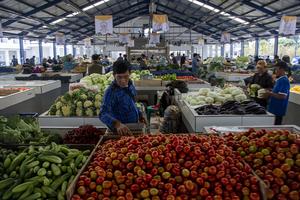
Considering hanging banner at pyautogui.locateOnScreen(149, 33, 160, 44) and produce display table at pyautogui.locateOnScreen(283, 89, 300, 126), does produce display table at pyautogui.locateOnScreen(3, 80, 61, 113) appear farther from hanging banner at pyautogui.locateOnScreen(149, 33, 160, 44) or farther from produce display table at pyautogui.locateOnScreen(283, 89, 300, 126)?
hanging banner at pyautogui.locateOnScreen(149, 33, 160, 44)

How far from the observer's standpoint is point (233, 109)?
489 cm

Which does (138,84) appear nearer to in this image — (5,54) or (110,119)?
(110,119)

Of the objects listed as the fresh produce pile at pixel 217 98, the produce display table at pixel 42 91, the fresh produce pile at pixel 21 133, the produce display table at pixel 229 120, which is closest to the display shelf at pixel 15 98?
the produce display table at pixel 42 91

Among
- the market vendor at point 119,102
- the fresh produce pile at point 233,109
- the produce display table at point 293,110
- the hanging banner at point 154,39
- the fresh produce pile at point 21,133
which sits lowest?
the produce display table at point 293,110

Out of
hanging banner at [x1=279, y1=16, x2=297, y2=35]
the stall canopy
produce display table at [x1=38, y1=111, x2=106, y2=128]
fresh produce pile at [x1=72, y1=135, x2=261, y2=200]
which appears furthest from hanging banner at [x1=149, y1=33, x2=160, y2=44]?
fresh produce pile at [x1=72, y1=135, x2=261, y2=200]

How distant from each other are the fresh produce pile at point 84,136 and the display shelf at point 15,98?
9.94 feet

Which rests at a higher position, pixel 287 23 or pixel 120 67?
pixel 287 23

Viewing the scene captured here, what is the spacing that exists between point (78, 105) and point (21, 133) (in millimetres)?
1216

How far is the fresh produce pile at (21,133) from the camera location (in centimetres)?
367

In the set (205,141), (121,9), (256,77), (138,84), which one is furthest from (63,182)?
(121,9)

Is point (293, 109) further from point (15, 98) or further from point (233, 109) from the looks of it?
point (15, 98)

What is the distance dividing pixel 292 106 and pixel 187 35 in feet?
114

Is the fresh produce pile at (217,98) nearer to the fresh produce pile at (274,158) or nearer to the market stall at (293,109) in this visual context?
the market stall at (293,109)

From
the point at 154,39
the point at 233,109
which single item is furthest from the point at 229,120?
the point at 154,39
